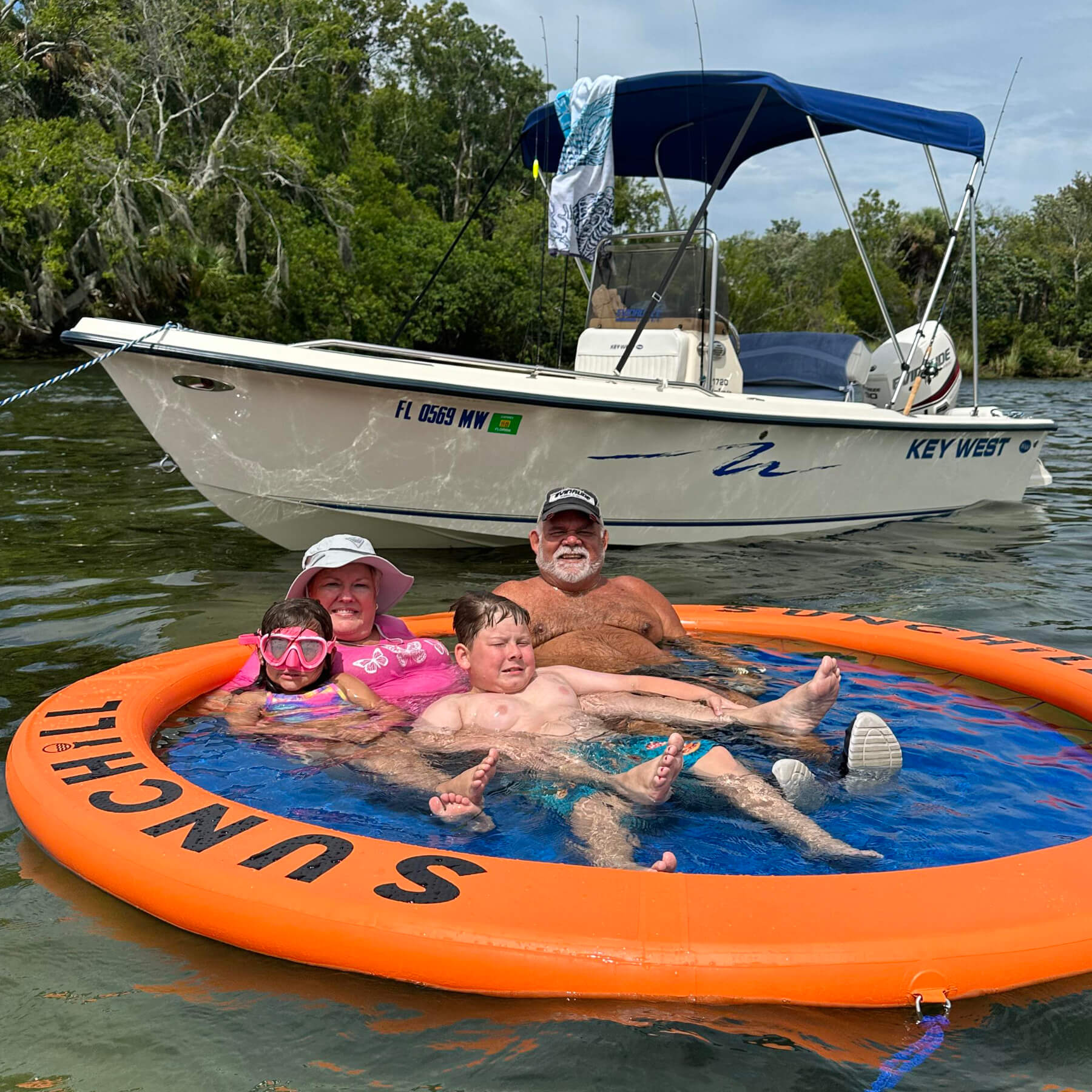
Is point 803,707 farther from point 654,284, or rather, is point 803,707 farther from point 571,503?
point 654,284

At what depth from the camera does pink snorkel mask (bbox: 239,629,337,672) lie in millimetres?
4082

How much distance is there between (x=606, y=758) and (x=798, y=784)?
641 mm

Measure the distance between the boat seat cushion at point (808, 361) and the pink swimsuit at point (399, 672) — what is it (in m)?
5.95

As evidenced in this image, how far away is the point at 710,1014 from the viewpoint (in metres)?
2.34

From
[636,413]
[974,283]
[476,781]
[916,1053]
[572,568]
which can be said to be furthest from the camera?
[974,283]

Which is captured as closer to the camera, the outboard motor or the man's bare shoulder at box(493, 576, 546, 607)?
the man's bare shoulder at box(493, 576, 546, 607)

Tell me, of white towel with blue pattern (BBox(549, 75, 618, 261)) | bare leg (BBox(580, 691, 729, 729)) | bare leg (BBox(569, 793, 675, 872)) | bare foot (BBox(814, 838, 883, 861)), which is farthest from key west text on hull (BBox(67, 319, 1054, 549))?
bare foot (BBox(814, 838, 883, 861))

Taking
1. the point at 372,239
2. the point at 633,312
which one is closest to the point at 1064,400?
the point at 372,239

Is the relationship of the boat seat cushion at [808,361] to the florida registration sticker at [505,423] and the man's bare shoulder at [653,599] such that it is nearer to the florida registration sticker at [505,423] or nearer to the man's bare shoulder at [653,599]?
the florida registration sticker at [505,423]

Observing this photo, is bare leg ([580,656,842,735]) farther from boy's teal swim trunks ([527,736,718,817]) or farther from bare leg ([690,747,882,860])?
bare leg ([690,747,882,860])

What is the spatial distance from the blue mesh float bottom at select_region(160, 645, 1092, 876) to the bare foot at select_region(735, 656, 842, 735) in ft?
0.24

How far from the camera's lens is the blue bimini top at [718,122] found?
770cm

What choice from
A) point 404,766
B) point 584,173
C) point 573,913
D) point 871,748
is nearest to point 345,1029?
point 573,913

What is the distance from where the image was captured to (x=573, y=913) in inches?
97.6
